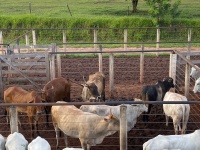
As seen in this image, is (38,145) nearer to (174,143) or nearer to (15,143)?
(15,143)

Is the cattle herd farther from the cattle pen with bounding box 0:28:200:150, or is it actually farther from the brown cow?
the cattle pen with bounding box 0:28:200:150

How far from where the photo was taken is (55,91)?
10234mm

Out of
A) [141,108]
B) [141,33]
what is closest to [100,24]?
[141,33]

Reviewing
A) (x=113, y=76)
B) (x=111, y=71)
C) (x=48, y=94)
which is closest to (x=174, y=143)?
(x=48, y=94)

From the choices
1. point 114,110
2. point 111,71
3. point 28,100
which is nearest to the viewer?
point 114,110

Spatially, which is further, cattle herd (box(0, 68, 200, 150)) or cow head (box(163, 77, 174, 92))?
cow head (box(163, 77, 174, 92))

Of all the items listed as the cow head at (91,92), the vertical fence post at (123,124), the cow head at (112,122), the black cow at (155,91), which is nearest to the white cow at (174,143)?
the vertical fence post at (123,124)

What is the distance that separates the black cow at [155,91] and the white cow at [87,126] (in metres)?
2.60

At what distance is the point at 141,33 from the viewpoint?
23.3 m

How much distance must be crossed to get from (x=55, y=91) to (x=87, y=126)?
3.02 metres

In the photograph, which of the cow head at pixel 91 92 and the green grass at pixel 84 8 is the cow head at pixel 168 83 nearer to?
the cow head at pixel 91 92

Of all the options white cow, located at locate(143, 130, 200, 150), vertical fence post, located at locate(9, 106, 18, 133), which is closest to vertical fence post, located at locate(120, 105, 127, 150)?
white cow, located at locate(143, 130, 200, 150)

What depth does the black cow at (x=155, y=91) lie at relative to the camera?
10.1 m

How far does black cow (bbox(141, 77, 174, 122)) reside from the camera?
10.1 meters
